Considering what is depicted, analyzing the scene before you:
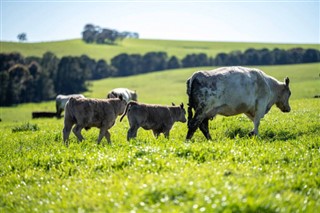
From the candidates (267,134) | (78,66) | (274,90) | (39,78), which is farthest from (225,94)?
(78,66)

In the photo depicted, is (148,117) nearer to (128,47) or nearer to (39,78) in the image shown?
(39,78)

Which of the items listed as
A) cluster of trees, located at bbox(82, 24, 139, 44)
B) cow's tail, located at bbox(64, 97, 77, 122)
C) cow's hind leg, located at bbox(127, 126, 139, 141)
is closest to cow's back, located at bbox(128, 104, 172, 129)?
cow's hind leg, located at bbox(127, 126, 139, 141)

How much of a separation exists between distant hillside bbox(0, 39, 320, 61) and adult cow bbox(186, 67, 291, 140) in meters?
117

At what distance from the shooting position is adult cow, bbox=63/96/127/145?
46.0 feet

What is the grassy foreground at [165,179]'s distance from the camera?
20.7 ft

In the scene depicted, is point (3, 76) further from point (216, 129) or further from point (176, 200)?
point (176, 200)

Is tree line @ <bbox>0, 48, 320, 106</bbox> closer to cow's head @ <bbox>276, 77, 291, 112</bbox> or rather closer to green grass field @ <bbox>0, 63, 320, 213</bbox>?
cow's head @ <bbox>276, 77, 291, 112</bbox>

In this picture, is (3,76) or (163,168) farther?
(3,76)

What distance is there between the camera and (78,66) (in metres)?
96.0

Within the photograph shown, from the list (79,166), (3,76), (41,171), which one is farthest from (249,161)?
(3,76)

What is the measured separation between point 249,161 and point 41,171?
4661 millimetres

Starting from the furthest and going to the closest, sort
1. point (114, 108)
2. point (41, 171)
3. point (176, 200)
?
point (114, 108) < point (41, 171) < point (176, 200)

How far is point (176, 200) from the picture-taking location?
20.6ft

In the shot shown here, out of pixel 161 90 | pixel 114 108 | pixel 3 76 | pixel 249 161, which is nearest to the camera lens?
pixel 249 161
